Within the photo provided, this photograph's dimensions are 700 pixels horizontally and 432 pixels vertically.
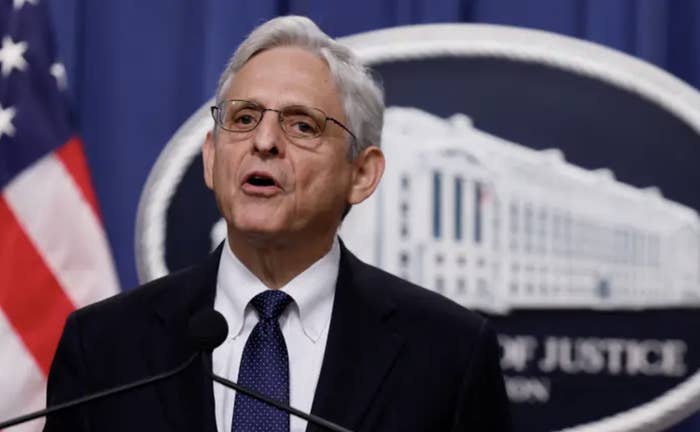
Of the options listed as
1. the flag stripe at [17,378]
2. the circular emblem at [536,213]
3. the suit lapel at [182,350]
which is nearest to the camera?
the suit lapel at [182,350]

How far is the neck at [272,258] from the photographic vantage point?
4.24 feet

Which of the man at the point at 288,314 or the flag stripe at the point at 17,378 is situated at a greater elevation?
the man at the point at 288,314

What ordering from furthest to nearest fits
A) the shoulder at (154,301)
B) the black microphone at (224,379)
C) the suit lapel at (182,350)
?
1. the shoulder at (154,301)
2. the suit lapel at (182,350)
3. the black microphone at (224,379)

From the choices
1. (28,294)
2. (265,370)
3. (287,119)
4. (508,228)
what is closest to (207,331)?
(265,370)

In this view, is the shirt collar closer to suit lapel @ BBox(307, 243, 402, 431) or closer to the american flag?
suit lapel @ BBox(307, 243, 402, 431)

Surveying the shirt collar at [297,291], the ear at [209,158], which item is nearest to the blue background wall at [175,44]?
the ear at [209,158]

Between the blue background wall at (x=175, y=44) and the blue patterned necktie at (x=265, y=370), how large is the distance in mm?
→ 675

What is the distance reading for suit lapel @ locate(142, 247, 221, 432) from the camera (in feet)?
3.90

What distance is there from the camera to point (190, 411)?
119 cm

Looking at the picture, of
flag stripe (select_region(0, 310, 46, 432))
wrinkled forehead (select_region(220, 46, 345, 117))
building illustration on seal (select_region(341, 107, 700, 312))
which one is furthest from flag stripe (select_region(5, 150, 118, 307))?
wrinkled forehead (select_region(220, 46, 345, 117))

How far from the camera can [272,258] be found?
1299 millimetres

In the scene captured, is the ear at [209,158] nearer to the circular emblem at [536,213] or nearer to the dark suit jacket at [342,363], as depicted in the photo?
the dark suit jacket at [342,363]

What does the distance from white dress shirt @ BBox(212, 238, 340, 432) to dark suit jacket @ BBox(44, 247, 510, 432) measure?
2 centimetres

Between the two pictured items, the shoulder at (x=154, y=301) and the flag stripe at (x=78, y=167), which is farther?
the flag stripe at (x=78, y=167)
